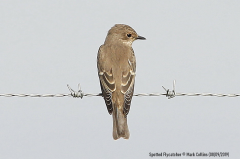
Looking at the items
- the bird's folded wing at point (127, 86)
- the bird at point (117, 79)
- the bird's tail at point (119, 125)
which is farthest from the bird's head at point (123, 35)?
the bird's tail at point (119, 125)

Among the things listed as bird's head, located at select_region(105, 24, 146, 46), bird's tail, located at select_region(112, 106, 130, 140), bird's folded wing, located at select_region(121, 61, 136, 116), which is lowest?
bird's tail, located at select_region(112, 106, 130, 140)

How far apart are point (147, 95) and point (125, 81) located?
5.40ft

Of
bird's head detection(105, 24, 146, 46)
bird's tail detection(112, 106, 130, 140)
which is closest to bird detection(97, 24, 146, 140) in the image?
bird's tail detection(112, 106, 130, 140)

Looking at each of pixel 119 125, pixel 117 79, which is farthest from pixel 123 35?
pixel 119 125

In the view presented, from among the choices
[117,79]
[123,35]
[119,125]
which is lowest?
[119,125]

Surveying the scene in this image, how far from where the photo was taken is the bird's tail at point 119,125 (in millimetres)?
8992

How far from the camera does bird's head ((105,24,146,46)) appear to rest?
11273mm

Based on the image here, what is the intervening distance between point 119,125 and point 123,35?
3074 mm

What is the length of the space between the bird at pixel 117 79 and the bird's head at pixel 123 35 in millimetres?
372

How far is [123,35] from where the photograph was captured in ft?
37.0

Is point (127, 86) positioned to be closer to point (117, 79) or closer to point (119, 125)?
point (117, 79)

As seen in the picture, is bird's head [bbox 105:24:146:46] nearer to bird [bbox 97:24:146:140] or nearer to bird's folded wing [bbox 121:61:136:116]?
bird [bbox 97:24:146:140]

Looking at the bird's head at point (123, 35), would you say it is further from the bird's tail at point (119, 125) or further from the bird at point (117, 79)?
the bird's tail at point (119, 125)

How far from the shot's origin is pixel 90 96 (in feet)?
26.7
